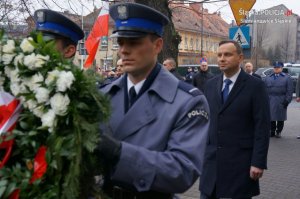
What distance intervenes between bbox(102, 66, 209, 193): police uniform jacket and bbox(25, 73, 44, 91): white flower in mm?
371

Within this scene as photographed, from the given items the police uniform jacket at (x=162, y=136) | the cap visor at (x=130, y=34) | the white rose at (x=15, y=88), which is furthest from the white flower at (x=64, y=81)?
the cap visor at (x=130, y=34)

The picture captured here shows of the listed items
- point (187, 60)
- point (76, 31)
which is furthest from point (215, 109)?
point (187, 60)

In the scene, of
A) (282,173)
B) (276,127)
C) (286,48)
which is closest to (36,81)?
(282,173)

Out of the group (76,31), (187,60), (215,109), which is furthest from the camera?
(187,60)

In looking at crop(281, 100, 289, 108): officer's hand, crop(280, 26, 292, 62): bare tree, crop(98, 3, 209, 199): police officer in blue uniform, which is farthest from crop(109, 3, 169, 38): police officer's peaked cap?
crop(280, 26, 292, 62): bare tree

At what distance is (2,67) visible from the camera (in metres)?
2.04

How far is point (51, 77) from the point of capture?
185 cm

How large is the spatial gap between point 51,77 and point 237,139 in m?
2.76

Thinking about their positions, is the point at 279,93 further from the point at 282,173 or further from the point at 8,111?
the point at 8,111

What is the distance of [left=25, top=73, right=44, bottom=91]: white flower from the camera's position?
188 cm

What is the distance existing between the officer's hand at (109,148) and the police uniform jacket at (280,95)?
9.75 meters

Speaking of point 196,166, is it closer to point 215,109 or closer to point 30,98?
point 30,98

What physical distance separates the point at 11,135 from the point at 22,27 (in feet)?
26.3

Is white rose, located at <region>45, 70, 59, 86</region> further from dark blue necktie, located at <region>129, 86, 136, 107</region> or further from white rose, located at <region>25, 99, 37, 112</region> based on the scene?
dark blue necktie, located at <region>129, 86, 136, 107</region>
